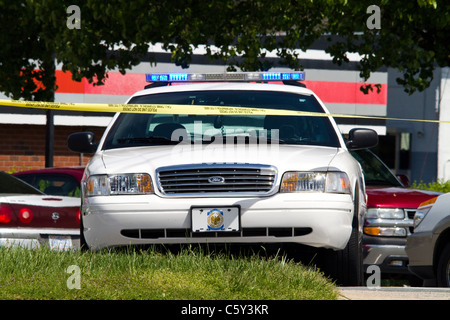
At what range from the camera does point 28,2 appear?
1264 centimetres

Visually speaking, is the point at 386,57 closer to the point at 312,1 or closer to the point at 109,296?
the point at 312,1

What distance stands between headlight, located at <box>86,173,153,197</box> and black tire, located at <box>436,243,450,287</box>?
2.67 meters

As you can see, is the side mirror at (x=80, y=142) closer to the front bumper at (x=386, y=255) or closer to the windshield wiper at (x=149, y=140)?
the windshield wiper at (x=149, y=140)

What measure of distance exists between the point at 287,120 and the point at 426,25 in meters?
6.80

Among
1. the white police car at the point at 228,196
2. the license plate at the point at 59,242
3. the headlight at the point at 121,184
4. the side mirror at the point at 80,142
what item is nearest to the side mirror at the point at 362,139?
the white police car at the point at 228,196

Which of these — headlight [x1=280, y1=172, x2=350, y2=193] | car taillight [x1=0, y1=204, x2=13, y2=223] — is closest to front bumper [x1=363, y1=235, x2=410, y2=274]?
headlight [x1=280, y1=172, x2=350, y2=193]

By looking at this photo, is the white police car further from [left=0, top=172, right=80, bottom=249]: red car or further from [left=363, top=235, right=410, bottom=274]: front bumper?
[left=363, top=235, right=410, bottom=274]: front bumper

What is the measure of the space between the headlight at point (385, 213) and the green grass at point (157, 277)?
2915mm

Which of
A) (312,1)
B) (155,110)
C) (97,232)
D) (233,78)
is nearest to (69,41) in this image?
(312,1)

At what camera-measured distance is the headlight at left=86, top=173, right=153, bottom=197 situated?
605 cm

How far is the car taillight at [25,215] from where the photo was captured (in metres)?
7.86
